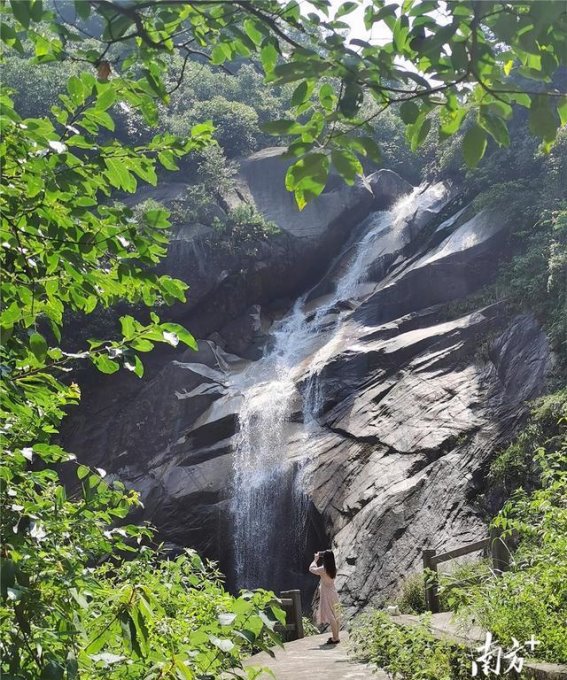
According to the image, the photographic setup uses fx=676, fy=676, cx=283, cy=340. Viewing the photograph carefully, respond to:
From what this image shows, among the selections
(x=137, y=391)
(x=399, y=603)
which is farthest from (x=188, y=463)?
(x=399, y=603)

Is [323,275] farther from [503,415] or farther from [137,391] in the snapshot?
[503,415]

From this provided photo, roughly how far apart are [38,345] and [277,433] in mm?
17702

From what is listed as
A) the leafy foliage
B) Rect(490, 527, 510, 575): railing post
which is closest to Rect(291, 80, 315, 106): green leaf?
the leafy foliage

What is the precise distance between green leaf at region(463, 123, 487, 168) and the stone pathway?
18.1ft

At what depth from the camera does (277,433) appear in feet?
64.3

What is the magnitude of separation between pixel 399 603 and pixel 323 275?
1823 centimetres

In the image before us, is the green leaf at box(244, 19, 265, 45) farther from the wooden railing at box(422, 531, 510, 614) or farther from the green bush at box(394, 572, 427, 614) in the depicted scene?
the green bush at box(394, 572, 427, 614)

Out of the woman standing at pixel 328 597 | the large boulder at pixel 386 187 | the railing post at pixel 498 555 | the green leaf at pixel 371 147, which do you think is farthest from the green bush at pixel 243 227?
the green leaf at pixel 371 147

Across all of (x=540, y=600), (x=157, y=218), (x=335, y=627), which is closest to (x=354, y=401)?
(x=335, y=627)

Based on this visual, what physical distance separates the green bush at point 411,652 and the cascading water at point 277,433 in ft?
34.8

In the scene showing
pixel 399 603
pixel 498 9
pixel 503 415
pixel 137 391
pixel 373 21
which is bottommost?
pixel 399 603

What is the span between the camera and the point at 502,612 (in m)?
5.07

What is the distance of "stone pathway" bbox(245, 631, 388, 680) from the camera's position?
6492 millimetres

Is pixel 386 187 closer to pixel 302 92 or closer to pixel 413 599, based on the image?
pixel 413 599
